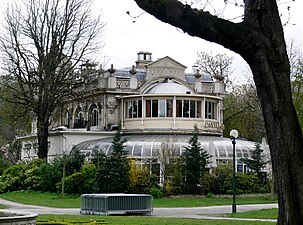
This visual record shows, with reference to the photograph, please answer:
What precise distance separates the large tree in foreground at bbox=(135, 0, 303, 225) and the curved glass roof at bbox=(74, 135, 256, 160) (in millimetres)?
31901

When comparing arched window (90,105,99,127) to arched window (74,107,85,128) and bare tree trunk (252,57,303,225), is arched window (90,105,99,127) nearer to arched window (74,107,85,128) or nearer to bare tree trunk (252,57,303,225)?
arched window (74,107,85,128)

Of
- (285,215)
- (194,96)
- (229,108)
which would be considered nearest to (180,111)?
(194,96)

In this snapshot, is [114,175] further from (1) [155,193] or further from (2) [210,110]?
(2) [210,110]

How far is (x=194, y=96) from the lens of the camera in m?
51.4

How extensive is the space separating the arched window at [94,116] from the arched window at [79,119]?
130 centimetres

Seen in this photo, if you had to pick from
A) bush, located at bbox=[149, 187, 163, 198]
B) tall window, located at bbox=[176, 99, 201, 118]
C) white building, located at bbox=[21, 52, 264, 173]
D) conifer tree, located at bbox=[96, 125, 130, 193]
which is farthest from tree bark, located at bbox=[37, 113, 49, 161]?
bush, located at bbox=[149, 187, 163, 198]

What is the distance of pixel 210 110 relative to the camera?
53.0 metres

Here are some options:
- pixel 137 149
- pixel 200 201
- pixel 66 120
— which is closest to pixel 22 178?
pixel 137 149

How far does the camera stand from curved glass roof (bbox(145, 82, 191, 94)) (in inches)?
2041

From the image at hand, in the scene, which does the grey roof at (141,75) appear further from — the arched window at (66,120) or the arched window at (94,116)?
the arched window at (66,120)

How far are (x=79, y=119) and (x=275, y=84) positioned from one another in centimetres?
4836

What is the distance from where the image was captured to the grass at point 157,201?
35.4m

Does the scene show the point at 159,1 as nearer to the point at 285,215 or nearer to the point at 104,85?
the point at 285,215

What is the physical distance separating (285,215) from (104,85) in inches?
1711
